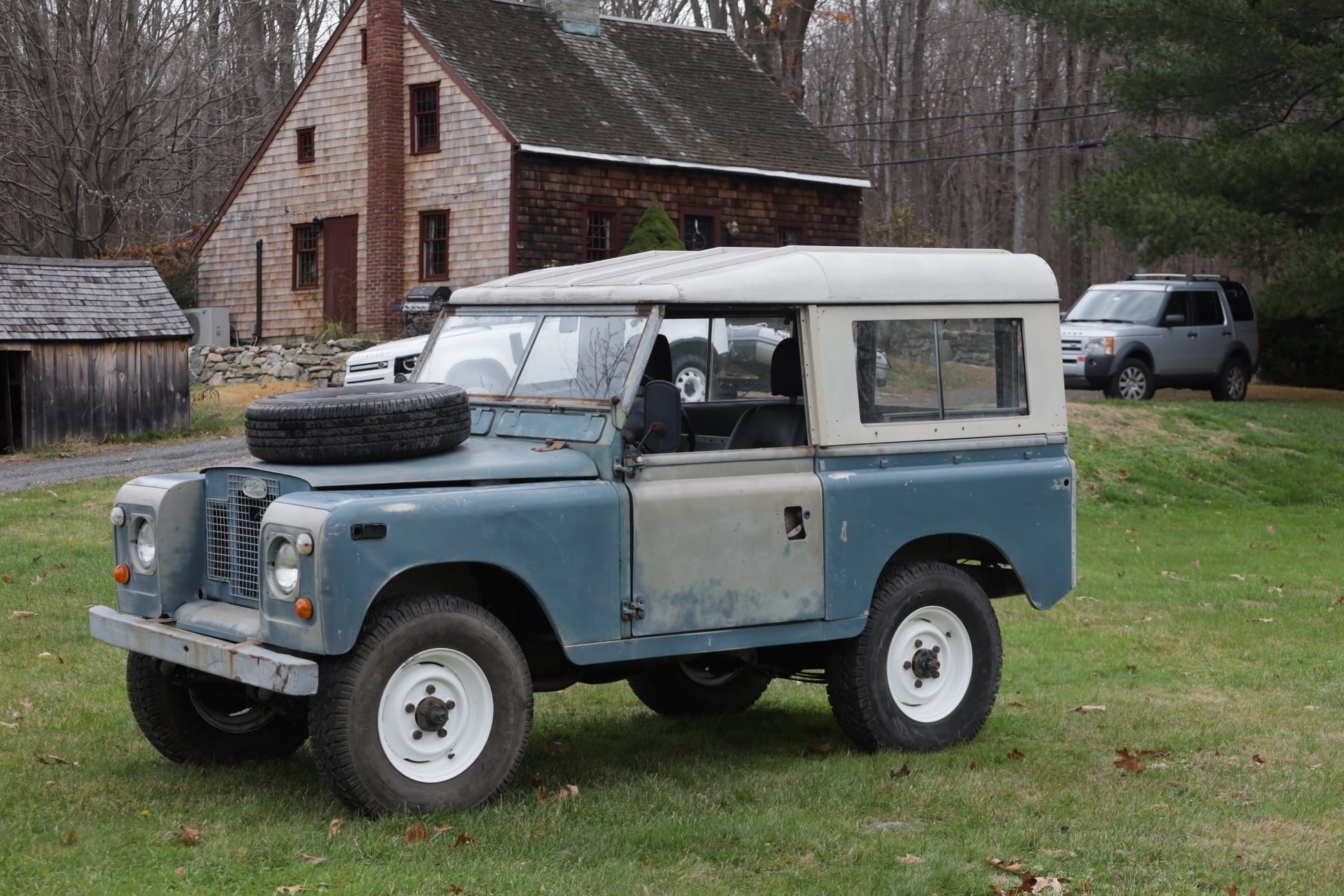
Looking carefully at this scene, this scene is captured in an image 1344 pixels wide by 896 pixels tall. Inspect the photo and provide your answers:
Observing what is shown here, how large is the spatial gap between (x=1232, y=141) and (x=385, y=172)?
53.0 ft

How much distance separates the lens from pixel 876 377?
23.9 ft

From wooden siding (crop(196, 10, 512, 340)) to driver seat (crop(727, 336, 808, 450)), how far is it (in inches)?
898

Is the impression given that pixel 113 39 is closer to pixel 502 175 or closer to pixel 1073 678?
pixel 502 175

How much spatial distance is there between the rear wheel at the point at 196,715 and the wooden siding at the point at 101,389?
16.8 m

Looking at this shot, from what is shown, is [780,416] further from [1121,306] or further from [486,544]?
[1121,306]

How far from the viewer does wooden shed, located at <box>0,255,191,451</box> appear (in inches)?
891

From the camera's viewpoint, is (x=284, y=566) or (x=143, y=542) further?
(x=143, y=542)

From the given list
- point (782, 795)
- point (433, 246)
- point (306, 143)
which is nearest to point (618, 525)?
point (782, 795)

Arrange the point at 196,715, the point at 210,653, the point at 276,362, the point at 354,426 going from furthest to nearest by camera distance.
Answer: the point at 276,362, the point at 196,715, the point at 354,426, the point at 210,653

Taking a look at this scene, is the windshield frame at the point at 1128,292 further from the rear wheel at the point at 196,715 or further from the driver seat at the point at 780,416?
the rear wheel at the point at 196,715

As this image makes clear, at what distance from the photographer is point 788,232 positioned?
34.0 meters

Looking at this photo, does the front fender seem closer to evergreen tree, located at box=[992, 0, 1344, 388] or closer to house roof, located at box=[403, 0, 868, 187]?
evergreen tree, located at box=[992, 0, 1344, 388]

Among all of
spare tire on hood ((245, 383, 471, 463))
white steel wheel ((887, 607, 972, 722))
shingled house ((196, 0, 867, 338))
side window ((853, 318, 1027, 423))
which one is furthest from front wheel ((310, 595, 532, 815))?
shingled house ((196, 0, 867, 338))

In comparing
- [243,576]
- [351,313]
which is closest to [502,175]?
[351,313]
